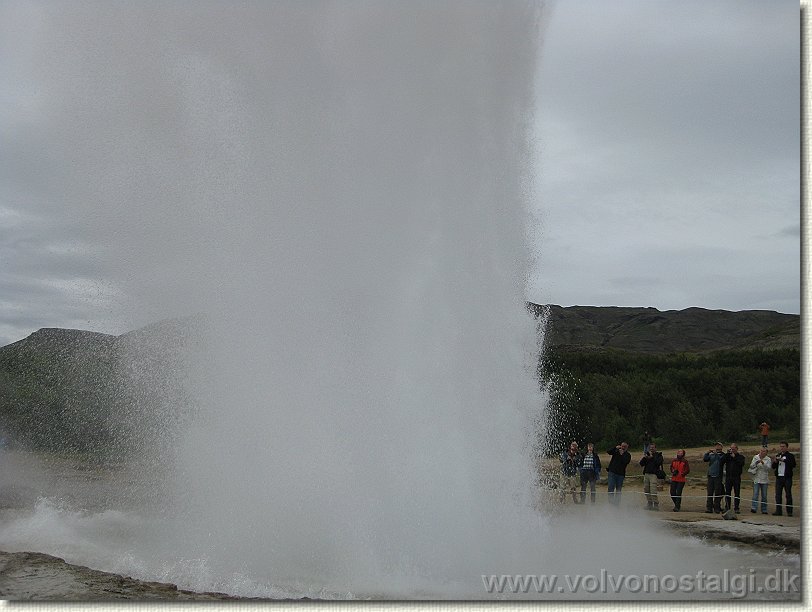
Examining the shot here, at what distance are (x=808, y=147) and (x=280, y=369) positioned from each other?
5.16 metres

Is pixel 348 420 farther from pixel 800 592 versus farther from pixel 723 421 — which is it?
pixel 723 421

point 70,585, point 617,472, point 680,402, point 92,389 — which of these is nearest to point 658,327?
point 680,402

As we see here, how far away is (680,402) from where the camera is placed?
900 inches

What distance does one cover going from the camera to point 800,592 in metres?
5.19

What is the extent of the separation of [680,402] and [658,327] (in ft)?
143

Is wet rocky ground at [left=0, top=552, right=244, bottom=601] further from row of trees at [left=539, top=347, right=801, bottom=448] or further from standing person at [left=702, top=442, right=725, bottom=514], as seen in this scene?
row of trees at [left=539, top=347, right=801, bottom=448]

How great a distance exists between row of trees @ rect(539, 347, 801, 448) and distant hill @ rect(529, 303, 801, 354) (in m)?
25.2

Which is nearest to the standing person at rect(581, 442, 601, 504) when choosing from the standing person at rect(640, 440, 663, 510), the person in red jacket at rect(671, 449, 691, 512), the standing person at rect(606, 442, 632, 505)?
the standing person at rect(606, 442, 632, 505)

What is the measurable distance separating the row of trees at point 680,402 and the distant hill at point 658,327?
2518 cm

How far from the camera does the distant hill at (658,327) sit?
55.2m

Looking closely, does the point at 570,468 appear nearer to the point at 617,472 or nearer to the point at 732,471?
the point at 617,472

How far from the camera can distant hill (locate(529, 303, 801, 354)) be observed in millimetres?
55188

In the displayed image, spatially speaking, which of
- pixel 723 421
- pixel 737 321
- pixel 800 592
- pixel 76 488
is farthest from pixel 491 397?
pixel 737 321

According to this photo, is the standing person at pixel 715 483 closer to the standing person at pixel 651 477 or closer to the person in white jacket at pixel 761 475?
the person in white jacket at pixel 761 475
